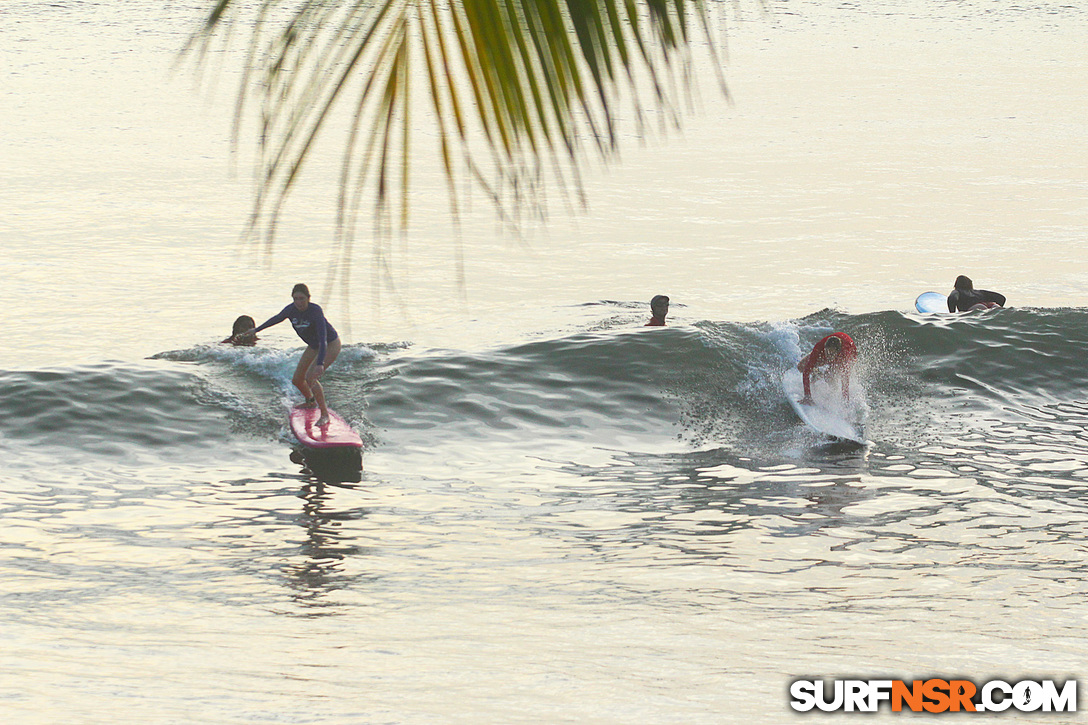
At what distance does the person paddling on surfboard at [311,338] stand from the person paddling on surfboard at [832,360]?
6.78 metres

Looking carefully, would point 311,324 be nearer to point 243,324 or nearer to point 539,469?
point 539,469

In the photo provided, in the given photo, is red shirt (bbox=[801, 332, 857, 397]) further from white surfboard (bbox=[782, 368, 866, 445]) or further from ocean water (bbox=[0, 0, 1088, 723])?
ocean water (bbox=[0, 0, 1088, 723])

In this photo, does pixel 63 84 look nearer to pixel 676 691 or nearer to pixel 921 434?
pixel 921 434

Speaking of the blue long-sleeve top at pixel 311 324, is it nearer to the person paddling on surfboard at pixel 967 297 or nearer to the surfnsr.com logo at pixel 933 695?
the surfnsr.com logo at pixel 933 695

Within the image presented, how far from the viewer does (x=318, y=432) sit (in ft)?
53.9

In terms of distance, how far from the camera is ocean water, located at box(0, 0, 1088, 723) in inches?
328

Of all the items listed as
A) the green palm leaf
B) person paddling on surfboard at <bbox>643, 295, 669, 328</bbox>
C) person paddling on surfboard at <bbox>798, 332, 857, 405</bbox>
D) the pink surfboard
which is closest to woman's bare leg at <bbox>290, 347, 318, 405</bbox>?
the pink surfboard

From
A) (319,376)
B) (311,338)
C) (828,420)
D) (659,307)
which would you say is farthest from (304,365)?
(659,307)

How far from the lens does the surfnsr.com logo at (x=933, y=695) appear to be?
6.96 metres

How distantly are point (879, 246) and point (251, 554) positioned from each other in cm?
3193

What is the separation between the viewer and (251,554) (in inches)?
511

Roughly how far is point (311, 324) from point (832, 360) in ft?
24.4

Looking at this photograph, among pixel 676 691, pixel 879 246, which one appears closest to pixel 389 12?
pixel 676 691

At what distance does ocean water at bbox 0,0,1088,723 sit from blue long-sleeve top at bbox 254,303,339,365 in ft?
6.15
